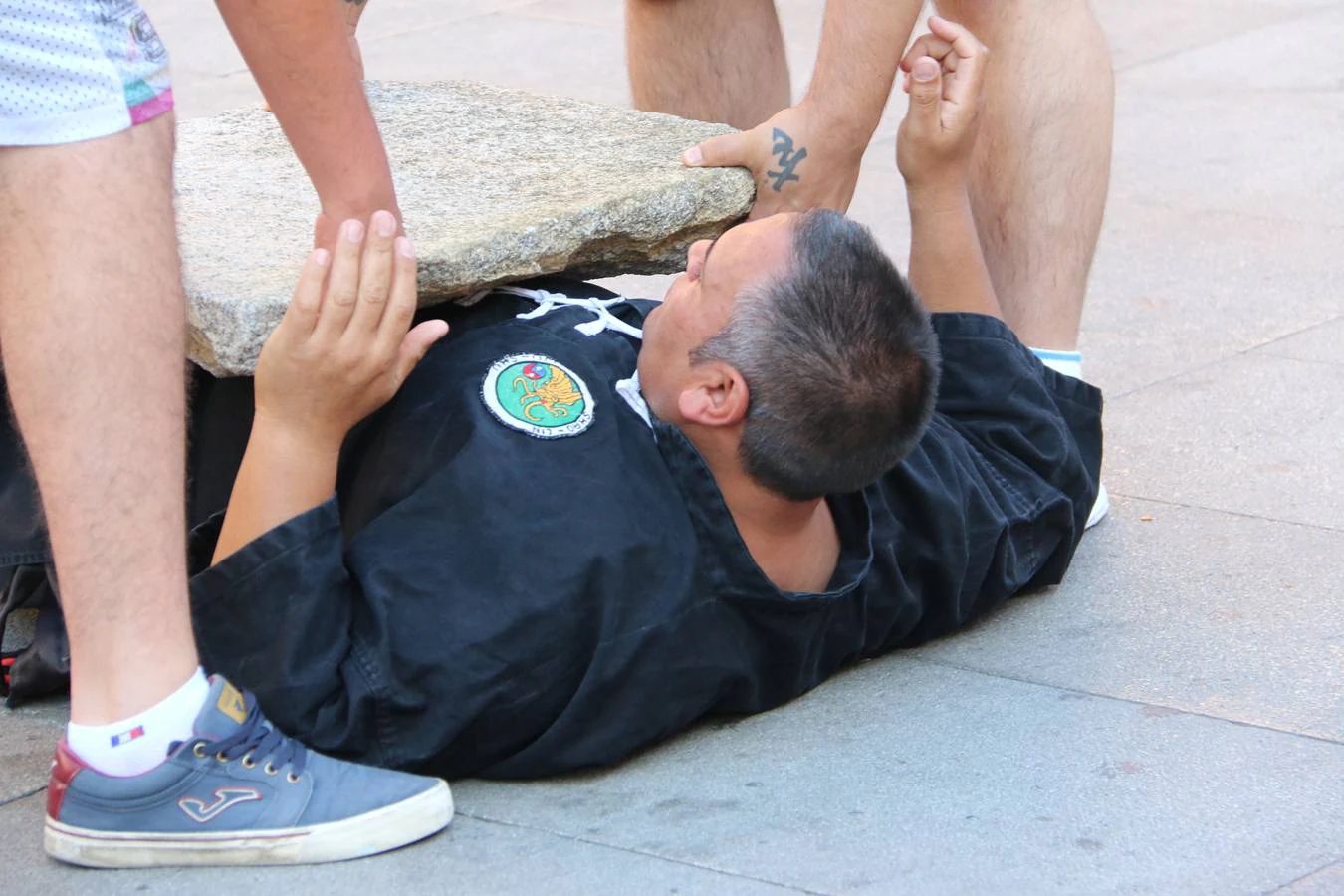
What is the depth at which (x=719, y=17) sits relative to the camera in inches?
136

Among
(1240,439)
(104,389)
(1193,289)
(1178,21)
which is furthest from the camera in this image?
(1178,21)

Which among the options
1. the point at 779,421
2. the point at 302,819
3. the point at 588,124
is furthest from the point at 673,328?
the point at 588,124

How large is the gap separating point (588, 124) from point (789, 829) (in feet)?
4.84

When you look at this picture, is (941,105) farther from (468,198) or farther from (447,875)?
(447,875)

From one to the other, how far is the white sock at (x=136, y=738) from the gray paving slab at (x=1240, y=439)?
1669 millimetres

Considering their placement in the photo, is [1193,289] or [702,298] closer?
[702,298]

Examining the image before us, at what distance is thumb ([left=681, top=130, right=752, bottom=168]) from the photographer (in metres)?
2.73

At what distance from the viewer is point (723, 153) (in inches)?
108

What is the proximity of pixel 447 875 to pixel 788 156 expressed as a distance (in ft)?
4.33

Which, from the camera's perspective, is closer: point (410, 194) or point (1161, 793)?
point (1161, 793)

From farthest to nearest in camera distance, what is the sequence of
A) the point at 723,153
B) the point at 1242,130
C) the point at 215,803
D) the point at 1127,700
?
the point at 1242,130, the point at 723,153, the point at 1127,700, the point at 215,803

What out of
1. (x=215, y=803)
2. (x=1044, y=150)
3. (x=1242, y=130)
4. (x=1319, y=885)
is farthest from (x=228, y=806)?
(x=1242, y=130)

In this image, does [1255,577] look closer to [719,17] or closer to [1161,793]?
[1161,793]

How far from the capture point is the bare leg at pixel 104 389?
1.75m
